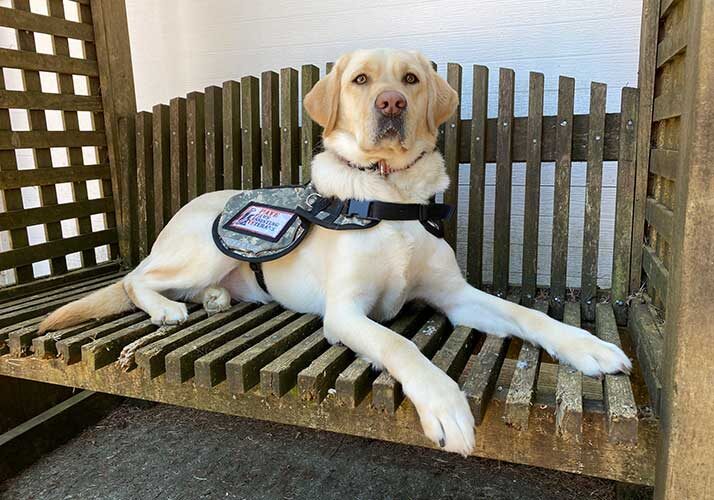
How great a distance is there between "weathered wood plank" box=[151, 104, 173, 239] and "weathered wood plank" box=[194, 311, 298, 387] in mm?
1393

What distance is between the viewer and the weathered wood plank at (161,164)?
122 inches

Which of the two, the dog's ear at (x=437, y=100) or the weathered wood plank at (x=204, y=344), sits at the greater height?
the dog's ear at (x=437, y=100)

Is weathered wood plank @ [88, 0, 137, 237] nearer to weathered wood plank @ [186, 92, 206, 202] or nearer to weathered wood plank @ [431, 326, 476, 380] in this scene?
weathered wood plank @ [186, 92, 206, 202]

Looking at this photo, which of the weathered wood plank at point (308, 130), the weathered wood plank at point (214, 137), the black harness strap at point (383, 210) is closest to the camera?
the black harness strap at point (383, 210)

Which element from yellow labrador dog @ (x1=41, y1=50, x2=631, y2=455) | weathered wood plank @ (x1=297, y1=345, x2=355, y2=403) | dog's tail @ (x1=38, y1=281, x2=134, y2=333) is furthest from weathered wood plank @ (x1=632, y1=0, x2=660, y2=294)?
dog's tail @ (x1=38, y1=281, x2=134, y2=333)

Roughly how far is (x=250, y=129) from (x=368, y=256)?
1.28 metres

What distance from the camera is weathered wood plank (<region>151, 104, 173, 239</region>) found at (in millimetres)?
3100

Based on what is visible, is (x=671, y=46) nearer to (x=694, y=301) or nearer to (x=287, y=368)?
(x=694, y=301)

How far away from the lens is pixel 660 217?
1856mm

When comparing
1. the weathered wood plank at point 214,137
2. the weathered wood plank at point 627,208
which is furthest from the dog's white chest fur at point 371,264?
the weathered wood plank at point 214,137

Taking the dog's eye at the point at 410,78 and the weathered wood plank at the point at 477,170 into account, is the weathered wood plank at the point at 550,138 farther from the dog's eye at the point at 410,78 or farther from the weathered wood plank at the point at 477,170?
the dog's eye at the point at 410,78

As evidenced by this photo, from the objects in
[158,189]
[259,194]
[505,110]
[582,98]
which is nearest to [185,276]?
[259,194]

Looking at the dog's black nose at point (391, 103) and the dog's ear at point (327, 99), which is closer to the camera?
the dog's black nose at point (391, 103)

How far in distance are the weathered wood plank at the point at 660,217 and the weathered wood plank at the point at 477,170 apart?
0.70 metres
